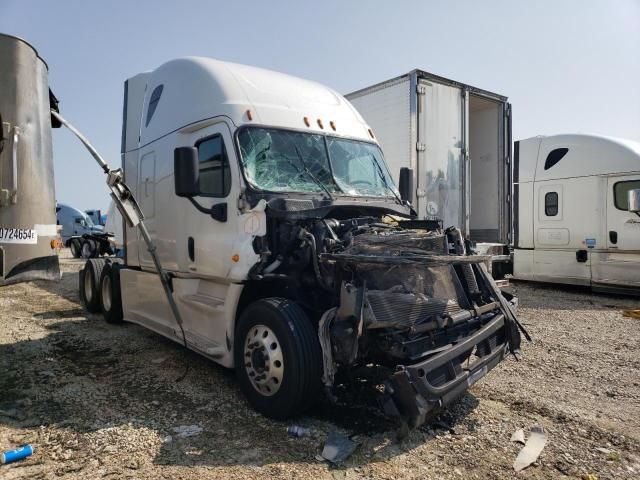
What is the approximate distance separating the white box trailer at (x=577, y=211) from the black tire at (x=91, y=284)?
8.57 metres

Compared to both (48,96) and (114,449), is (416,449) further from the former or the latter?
(48,96)

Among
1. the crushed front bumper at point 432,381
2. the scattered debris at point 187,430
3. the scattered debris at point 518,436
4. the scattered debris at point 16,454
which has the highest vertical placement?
the crushed front bumper at point 432,381

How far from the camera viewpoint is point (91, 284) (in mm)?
8250

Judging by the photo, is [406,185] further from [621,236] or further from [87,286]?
[87,286]

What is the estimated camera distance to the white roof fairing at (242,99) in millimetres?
4871

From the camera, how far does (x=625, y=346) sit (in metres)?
6.09

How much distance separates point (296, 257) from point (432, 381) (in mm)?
1592

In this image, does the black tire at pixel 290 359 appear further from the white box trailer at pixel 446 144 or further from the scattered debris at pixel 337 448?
the white box trailer at pixel 446 144

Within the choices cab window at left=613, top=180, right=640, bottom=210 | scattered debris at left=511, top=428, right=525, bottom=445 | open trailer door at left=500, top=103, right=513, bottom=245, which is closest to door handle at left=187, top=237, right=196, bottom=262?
scattered debris at left=511, top=428, right=525, bottom=445

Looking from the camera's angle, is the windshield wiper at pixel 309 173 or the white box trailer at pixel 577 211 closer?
the windshield wiper at pixel 309 173

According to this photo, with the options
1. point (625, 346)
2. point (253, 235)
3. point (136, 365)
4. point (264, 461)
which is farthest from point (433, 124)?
point (264, 461)

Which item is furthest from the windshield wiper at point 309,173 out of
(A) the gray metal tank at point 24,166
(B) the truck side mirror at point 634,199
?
(B) the truck side mirror at point 634,199

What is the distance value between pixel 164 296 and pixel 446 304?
346 centimetres

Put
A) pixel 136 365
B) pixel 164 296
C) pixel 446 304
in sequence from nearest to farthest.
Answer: pixel 446 304 → pixel 136 365 → pixel 164 296
